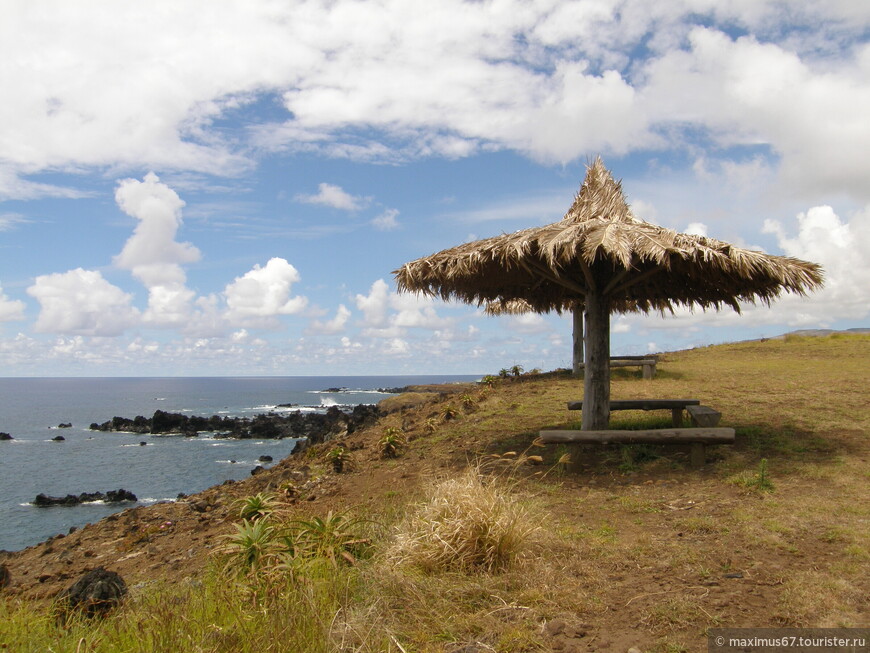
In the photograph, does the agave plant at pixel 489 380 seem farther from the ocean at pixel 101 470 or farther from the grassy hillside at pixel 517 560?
the ocean at pixel 101 470

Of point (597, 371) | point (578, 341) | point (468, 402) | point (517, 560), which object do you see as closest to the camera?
point (517, 560)

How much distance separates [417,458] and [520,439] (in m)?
1.67

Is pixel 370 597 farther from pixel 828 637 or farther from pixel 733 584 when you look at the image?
pixel 828 637

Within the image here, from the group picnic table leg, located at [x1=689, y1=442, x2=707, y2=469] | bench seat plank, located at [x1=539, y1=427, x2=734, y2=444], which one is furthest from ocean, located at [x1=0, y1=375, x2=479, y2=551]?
picnic table leg, located at [x1=689, y1=442, x2=707, y2=469]

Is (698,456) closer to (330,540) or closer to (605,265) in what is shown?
(605,265)

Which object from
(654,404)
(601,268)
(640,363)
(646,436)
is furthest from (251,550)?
(640,363)

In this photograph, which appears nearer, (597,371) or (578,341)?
(597,371)

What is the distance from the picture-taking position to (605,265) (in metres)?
8.90

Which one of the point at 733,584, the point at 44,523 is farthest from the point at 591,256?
the point at 44,523

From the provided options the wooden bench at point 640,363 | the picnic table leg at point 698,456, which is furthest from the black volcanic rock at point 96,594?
the wooden bench at point 640,363

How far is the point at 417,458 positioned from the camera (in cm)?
995

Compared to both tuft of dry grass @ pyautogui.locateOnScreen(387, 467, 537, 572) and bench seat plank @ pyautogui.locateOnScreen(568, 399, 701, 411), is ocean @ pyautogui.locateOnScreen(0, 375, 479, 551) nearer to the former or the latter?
bench seat plank @ pyautogui.locateOnScreen(568, 399, 701, 411)

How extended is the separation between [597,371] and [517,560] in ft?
15.5

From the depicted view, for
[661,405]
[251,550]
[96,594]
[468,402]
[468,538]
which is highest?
[661,405]
